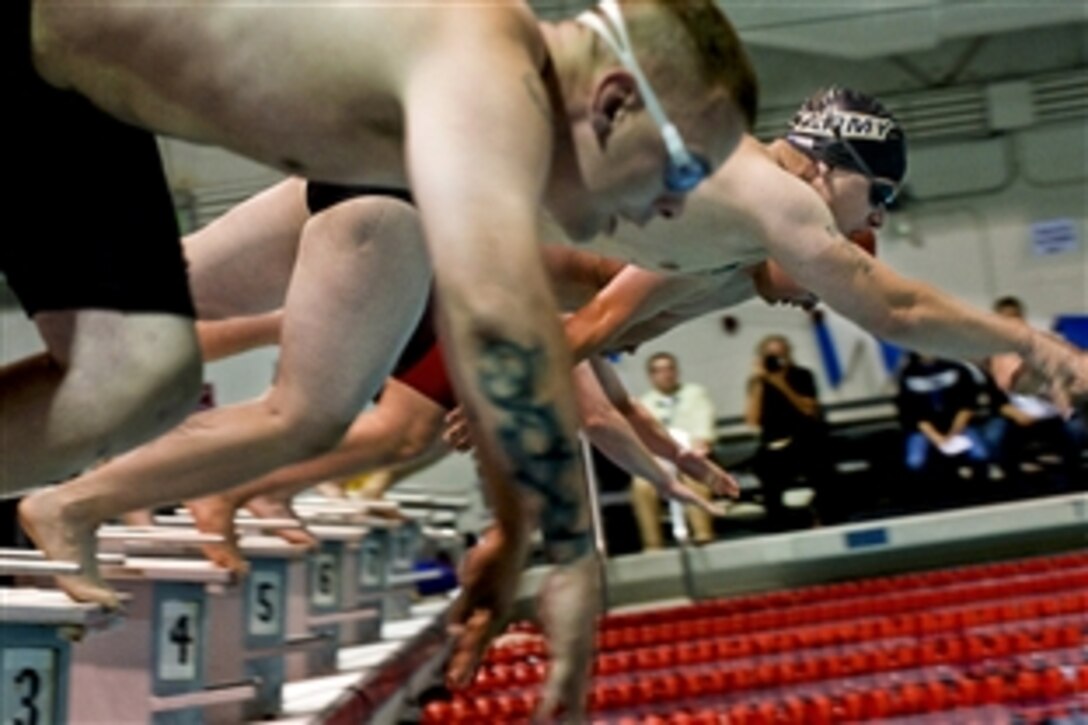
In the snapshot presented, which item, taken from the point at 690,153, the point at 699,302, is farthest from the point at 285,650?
the point at 690,153

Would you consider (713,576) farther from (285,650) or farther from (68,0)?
(68,0)

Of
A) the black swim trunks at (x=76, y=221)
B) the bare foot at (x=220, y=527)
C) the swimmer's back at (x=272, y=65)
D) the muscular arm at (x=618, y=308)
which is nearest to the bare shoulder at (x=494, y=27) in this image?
the swimmer's back at (x=272, y=65)

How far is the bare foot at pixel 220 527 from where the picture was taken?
11.0 ft

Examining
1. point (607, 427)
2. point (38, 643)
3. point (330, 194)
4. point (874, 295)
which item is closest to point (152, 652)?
point (38, 643)

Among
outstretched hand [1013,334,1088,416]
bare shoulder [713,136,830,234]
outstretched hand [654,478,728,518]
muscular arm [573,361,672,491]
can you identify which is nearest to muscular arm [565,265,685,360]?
bare shoulder [713,136,830,234]

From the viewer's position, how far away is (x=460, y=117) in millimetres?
1499

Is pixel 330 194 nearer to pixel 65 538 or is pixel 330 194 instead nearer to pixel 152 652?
pixel 65 538

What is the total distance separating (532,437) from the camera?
5.13 ft

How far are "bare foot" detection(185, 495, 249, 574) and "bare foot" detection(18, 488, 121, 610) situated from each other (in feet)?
2.52

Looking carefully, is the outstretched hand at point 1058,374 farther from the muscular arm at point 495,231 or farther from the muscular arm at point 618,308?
the muscular arm at point 495,231

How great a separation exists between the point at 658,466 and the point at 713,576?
3.54 meters

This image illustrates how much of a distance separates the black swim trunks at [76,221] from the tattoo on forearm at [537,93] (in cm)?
55

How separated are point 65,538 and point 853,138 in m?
1.91

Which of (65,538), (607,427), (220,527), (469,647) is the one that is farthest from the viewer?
(607,427)
